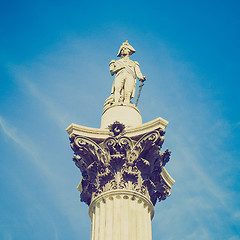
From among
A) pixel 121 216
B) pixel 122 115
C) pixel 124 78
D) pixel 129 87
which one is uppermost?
pixel 124 78

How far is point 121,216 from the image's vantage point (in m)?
26.1

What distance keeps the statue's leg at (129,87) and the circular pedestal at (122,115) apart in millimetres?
902

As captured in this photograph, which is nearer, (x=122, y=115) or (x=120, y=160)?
(x=120, y=160)

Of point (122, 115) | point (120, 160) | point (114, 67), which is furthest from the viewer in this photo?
point (114, 67)

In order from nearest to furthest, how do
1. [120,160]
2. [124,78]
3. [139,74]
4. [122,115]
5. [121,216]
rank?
[121,216], [120,160], [122,115], [124,78], [139,74]

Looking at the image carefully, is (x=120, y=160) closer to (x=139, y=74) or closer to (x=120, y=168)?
(x=120, y=168)

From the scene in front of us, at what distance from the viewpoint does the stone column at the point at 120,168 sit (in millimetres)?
26625

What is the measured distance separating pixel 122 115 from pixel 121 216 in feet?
20.3

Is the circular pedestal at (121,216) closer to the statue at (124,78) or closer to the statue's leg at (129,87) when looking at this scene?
the statue at (124,78)

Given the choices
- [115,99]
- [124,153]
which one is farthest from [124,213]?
[115,99]

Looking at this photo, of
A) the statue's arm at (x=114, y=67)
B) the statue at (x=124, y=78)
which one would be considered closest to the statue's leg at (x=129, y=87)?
the statue at (x=124, y=78)

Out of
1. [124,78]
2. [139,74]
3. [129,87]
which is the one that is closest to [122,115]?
[129,87]

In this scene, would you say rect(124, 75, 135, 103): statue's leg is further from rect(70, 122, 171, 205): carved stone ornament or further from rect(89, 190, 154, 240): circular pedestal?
rect(89, 190, 154, 240): circular pedestal

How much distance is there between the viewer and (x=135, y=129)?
1105 inches
